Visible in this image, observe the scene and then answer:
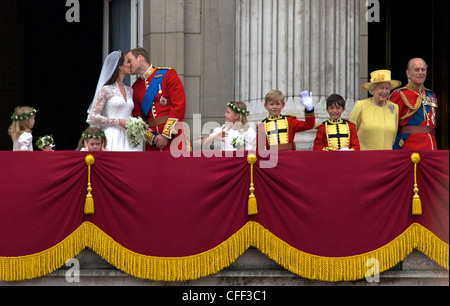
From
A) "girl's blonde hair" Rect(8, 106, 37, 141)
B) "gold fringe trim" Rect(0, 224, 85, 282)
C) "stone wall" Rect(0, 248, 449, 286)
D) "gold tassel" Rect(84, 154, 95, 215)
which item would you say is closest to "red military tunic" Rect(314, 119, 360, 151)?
"stone wall" Rect(0, 248, 449, 286)

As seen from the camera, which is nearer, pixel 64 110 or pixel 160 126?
pixel 160 126

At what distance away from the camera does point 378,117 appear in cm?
1127

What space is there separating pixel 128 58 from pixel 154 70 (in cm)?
31

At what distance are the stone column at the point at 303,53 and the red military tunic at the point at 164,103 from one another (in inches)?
63.6

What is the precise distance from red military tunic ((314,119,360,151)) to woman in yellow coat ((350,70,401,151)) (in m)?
0.29

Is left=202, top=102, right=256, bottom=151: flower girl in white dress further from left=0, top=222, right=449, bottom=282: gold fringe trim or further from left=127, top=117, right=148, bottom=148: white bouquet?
left=0, top=222, right=449, bottom=282: gold fringe trim

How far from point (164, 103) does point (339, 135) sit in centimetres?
195

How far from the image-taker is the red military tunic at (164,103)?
11.3 meters

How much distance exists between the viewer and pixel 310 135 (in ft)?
41.0

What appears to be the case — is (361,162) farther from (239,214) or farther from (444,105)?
(444,105)

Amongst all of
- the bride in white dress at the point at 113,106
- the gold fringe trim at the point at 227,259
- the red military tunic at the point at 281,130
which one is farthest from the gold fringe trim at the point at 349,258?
the bride in white dress at the point at 113,106

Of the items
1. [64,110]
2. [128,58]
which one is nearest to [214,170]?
[128,58]

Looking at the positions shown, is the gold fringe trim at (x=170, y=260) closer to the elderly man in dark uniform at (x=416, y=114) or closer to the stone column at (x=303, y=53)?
the elderly man in dark uniform at (x=416, y=114)

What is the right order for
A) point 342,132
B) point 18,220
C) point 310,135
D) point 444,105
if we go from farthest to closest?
point 444,105 → point 310,135 → point 342,132 → point 18,220
